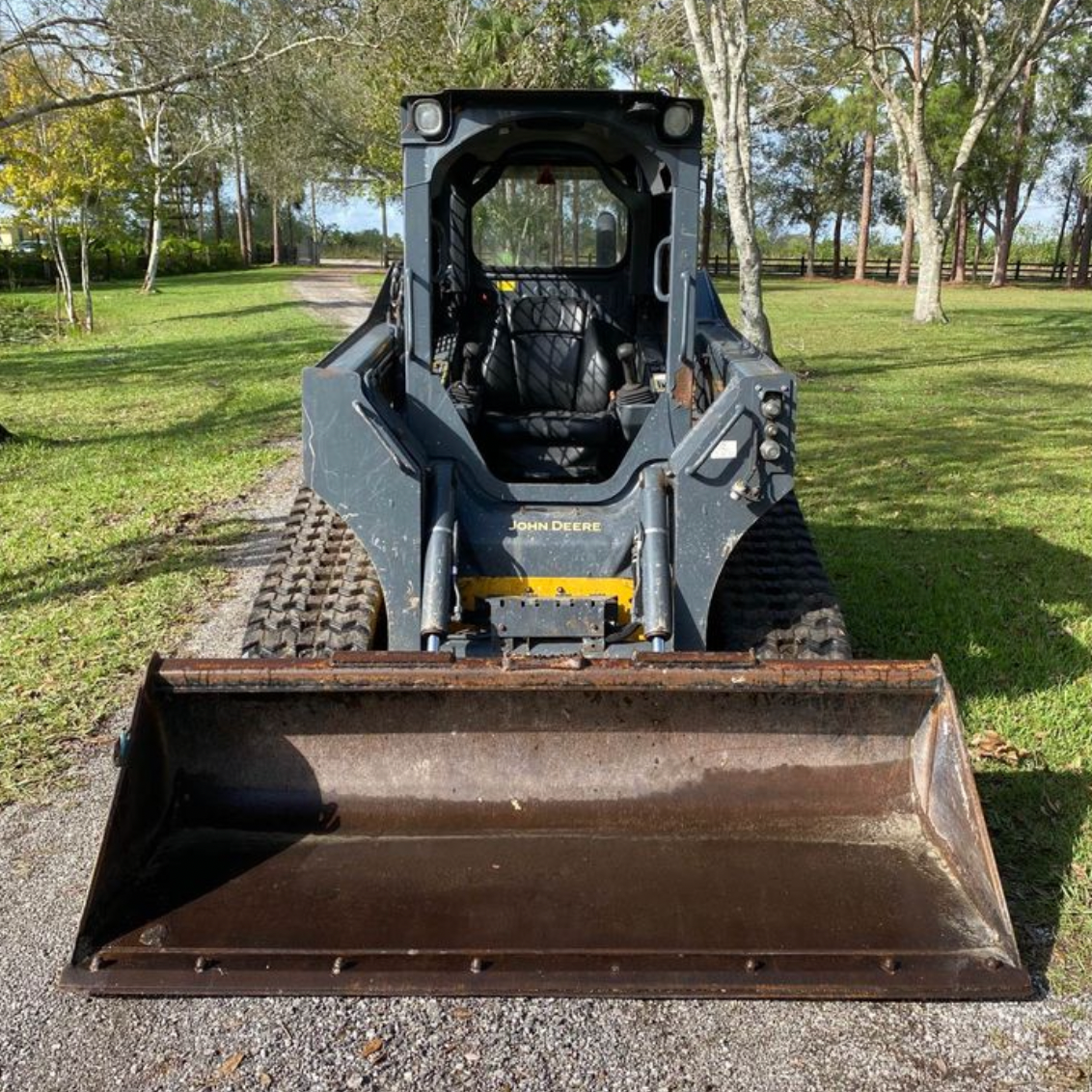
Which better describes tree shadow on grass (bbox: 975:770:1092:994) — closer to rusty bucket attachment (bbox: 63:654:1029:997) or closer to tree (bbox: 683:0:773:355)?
rusty bucket attachment (bbox: 63:654:1029:997)

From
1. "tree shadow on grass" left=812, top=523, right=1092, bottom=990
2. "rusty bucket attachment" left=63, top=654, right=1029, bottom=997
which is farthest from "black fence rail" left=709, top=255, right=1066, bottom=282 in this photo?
"rusty bucket attachment" left=63, top=654, right=1029, bottom=997

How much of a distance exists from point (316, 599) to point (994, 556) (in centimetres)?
440

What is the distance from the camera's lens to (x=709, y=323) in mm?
5891

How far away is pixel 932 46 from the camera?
21594mm

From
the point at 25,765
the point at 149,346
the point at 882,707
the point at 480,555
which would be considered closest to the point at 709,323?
the point at 480,555

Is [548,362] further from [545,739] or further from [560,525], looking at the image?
[545,739]

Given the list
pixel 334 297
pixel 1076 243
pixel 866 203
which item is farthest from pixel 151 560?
pixel 1076 243

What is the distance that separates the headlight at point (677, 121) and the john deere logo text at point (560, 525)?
1541mm

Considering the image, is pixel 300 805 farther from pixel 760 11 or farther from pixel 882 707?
pixel 760 11

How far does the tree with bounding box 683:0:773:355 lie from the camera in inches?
539

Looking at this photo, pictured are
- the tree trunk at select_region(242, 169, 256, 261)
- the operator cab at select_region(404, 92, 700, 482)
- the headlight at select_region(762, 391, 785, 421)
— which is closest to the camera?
the headlight at select_region(762, 391, 785, 421)

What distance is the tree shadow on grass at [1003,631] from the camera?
368 centimetres

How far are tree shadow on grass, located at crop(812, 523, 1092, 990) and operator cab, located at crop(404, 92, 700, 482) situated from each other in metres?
1.70

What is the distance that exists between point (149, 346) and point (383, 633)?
16427 mm
